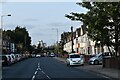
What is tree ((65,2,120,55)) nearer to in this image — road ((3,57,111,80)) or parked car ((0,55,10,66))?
road ((3,57,111,80))

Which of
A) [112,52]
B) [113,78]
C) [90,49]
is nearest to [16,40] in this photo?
[90,49]

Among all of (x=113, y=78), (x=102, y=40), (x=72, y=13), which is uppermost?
(x=72, y=13)

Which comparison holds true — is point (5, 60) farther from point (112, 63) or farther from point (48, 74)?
point (48, 74)

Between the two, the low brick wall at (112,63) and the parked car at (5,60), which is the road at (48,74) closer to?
the low brick wall at (112,63)

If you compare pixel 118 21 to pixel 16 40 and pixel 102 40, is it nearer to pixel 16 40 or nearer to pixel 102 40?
pixel 102 40

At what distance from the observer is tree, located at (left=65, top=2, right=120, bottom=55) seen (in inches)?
1261

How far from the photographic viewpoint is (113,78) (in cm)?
2328

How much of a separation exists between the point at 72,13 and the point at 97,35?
350 centimetres

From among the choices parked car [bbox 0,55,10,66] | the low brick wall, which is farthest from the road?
parked car [bbox 0,55,10,66]

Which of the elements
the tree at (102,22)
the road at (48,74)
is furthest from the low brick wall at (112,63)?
the road at (48,74)

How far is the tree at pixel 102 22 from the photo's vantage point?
105 feet

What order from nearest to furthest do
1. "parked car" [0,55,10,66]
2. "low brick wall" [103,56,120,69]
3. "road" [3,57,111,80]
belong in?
"road" [3,57,111,80], "low brick wall" [103,56,120,69], "parked car" [0,55,10,66]

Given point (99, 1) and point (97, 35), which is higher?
point (99, 1)

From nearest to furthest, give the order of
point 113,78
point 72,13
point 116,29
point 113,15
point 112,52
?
point 113,78
point 113,15
point 116,29
point 72,13
point 112,52
